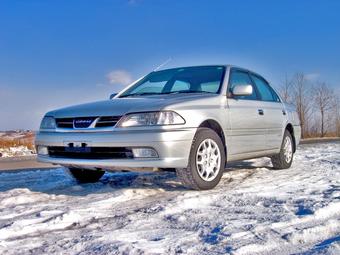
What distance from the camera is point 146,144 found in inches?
152

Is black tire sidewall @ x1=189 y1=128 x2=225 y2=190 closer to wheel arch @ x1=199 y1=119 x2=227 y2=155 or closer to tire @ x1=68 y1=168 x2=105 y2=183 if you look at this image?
wheel arch @ x1=199 y1=119 x2=227 y2=155

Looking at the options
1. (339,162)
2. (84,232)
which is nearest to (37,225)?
(84,232)

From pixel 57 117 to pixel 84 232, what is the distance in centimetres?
205

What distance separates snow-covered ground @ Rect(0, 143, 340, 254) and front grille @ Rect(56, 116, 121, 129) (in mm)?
712

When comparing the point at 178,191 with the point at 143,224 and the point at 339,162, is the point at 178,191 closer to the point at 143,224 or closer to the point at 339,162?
the point at 143,224

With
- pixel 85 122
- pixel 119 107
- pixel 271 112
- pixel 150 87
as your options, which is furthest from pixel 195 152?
pixel 271 112

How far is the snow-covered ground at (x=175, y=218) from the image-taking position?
94.1 inches

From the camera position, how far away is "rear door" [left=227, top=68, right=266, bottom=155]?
15.9ft

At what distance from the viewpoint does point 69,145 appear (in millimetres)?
4246

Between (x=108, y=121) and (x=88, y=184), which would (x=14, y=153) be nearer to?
(x=88, y=184)

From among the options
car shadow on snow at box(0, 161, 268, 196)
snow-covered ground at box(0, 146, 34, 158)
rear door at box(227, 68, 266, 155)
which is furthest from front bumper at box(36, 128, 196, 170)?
snow-covered ground at box(0, 146, 34, 158)

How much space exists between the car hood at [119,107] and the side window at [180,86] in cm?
52

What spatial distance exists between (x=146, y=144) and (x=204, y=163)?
2.48 feet

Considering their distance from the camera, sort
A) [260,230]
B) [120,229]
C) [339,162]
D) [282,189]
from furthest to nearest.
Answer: [339,162]
[282,189]
[120,229]
[260,230]
